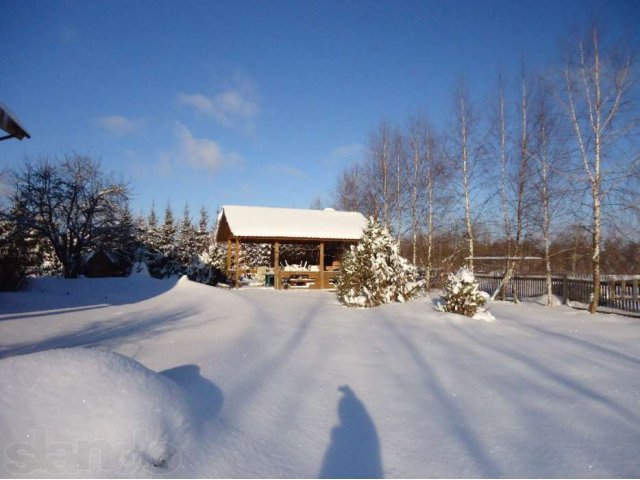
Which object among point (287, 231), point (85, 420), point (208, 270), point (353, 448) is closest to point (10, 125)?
point (85, 420)

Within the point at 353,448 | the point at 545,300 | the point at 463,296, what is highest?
the point at 463,296

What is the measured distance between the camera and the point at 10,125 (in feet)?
29.0

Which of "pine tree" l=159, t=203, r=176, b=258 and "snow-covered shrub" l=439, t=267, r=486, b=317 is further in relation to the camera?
→ "pine tree" l=159, t=203, r=176, b=258

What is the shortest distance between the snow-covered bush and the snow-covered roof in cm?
647

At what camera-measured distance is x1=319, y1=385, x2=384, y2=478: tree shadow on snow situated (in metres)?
3.29

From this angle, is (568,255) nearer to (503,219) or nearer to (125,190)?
(503,219)

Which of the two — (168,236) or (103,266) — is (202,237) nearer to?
(168,236)

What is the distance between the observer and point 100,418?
9.83 ft

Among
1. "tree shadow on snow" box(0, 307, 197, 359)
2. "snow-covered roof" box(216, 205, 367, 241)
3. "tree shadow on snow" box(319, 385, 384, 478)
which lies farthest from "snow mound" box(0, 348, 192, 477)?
"snow-covered roof" box(216, 205, 367, 241)

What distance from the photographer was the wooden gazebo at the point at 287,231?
20.0 meters

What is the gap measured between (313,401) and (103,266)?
31.1 meters

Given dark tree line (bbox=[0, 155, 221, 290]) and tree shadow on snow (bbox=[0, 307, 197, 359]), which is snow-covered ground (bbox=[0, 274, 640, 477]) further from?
dark tree line (bbox=[0, 155, 221, 290])

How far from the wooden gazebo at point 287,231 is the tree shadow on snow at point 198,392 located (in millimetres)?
14251

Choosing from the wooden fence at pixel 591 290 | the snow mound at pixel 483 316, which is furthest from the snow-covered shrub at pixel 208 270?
the snow mound at pixel 483 316
